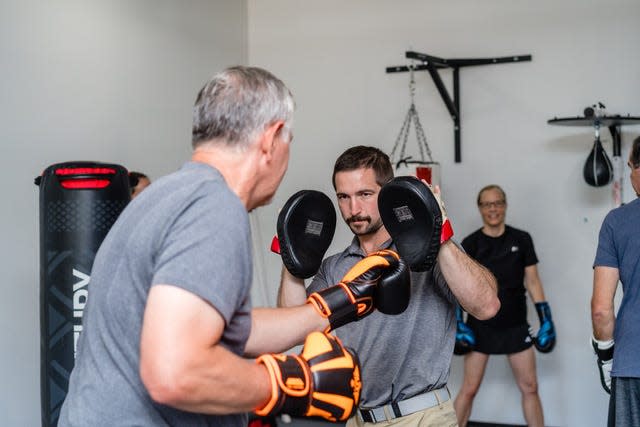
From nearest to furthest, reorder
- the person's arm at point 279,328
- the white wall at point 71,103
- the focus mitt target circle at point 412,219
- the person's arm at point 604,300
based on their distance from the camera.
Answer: the person's arm at point 279,328 → the focus mitt target circle at point 412,219 → the person's arm at point 604,300 → the white wall at point 71,103

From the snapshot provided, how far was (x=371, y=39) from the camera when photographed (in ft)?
17.6

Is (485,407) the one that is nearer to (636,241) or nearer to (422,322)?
(636,241)

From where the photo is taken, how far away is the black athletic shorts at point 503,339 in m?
4.41

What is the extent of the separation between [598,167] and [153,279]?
157 inches

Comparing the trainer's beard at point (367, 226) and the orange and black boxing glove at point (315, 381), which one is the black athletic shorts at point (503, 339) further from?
the orange and black boxing glove at point (315, 381)

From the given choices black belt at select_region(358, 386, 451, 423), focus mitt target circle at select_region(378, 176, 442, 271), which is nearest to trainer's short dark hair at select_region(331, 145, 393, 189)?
focus mitt target circle at select_region(378, 176, 442, 271)

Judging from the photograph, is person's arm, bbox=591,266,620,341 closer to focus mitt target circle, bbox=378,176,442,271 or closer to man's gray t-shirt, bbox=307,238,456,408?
man's gray t-shirt, bbox=307,238,456,408

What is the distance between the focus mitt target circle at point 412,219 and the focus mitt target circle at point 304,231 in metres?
0.23

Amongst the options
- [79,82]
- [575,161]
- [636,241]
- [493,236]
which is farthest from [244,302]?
[575,161]

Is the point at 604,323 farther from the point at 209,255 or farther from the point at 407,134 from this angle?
the point at 407,134

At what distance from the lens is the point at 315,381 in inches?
50.6

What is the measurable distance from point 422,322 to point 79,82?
2.38m

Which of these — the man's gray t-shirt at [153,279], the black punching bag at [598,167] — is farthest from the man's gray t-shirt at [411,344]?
the black punching bag at [598,167]

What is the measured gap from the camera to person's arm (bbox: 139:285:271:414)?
3.51ft
